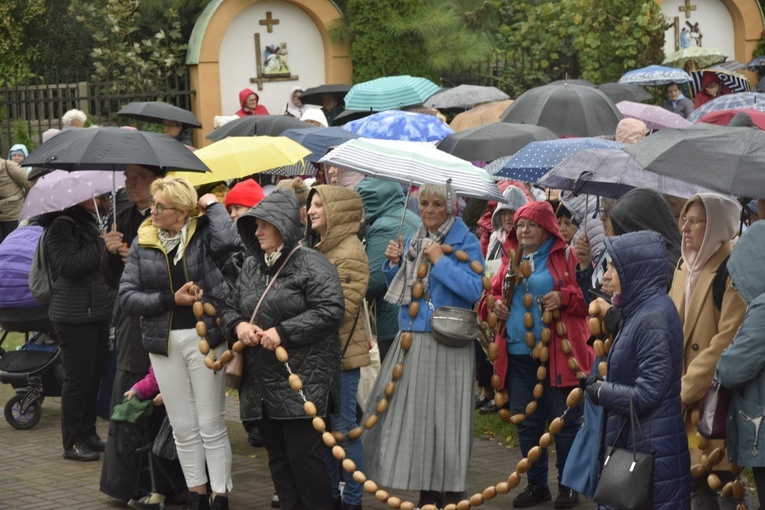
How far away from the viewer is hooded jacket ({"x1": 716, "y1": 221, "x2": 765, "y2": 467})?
5359 mm

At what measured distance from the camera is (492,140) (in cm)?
963

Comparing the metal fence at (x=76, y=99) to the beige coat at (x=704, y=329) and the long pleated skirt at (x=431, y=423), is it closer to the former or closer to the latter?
the long pleated skirt at (x=431, y=423)

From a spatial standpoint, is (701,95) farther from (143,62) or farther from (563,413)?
(563,413)

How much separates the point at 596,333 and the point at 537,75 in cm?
1625

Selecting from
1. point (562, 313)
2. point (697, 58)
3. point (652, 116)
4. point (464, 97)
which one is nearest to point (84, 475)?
point (562, 313)

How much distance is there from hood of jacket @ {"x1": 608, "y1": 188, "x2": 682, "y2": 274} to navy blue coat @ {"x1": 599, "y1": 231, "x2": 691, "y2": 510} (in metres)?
0.66

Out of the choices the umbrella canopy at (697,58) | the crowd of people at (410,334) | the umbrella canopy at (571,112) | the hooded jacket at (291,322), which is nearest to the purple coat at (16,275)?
the crowd of people at (410,334)

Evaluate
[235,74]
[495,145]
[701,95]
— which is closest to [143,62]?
[235,74]

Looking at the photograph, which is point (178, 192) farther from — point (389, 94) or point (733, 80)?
point (733, 80)

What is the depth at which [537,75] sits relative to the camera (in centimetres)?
2212

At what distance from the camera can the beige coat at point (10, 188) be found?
16109mm

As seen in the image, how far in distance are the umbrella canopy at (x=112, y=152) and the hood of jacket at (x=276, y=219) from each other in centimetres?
87

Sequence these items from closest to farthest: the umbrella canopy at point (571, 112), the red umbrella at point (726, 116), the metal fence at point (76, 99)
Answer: the red umbrella at point (726, 116) < the umbrella canopy at point (571, 112) < the metal fence at point (76, 99)

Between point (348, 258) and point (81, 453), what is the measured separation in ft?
9.53
